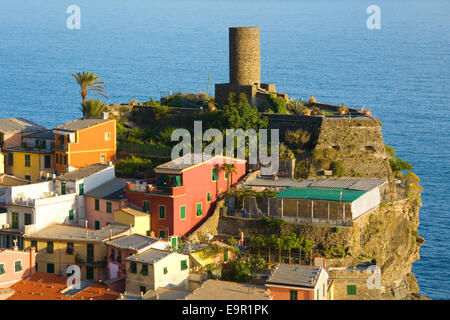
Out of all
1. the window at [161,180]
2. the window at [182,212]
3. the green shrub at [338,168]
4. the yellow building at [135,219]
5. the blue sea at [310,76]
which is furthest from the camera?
the blue sea at [310,76]

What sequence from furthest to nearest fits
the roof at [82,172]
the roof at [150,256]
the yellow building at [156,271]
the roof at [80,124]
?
the roof at [80,124]
the roof at [82,172]
the roof at [150,256]
the yellow building at [156,271]

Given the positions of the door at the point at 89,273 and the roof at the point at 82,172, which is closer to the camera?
the door at the point at 89,273

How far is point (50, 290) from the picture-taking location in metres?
46.2

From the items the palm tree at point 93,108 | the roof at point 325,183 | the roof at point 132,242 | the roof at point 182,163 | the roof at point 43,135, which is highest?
the palm tree at point 93,108

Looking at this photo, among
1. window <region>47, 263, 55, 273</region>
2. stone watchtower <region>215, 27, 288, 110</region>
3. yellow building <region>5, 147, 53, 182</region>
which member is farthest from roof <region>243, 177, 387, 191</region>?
yellow building <region>5, 147, 53, 182</region>

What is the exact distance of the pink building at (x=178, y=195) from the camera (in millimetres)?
50188

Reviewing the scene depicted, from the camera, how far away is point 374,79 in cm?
13562

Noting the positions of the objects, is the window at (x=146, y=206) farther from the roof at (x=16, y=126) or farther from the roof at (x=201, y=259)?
the roof at (x=16, y=126)

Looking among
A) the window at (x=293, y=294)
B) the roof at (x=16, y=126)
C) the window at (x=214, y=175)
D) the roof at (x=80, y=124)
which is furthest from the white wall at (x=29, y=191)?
the window at (x=293, y=294)

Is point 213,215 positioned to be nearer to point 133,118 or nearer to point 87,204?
point 87,204

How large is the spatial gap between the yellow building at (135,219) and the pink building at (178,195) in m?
0.36

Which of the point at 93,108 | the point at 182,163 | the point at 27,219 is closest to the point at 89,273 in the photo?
the point at 27,219

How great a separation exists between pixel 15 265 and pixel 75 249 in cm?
291

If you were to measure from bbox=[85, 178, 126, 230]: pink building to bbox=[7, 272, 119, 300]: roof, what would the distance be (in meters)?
4.92
